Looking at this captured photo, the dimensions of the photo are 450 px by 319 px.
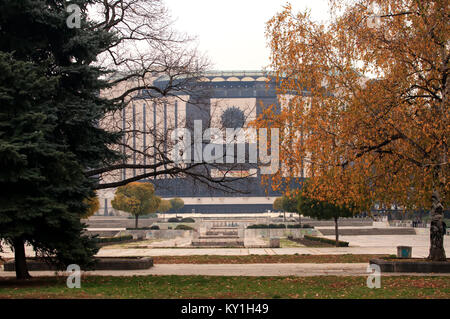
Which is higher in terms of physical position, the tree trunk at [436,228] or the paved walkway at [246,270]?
the tree trunk at [436,228]

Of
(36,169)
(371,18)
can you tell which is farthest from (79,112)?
(371,18)

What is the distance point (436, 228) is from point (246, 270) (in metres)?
6.31

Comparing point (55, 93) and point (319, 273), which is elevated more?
point (55, 93)

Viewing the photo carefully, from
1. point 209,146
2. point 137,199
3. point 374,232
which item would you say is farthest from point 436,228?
point 137,199

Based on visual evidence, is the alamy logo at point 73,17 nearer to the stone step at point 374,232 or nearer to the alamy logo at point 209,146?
the alamy logo at point 209,146

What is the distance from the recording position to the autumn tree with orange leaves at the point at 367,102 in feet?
48.6

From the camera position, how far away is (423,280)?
1409 cm

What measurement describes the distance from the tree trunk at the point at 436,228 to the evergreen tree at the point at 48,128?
10.1m

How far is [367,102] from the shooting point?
14914 millimetres

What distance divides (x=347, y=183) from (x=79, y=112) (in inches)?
312

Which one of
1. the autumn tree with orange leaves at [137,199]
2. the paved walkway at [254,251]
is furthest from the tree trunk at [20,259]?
the autumn tree with orange leaves at [137,199]
